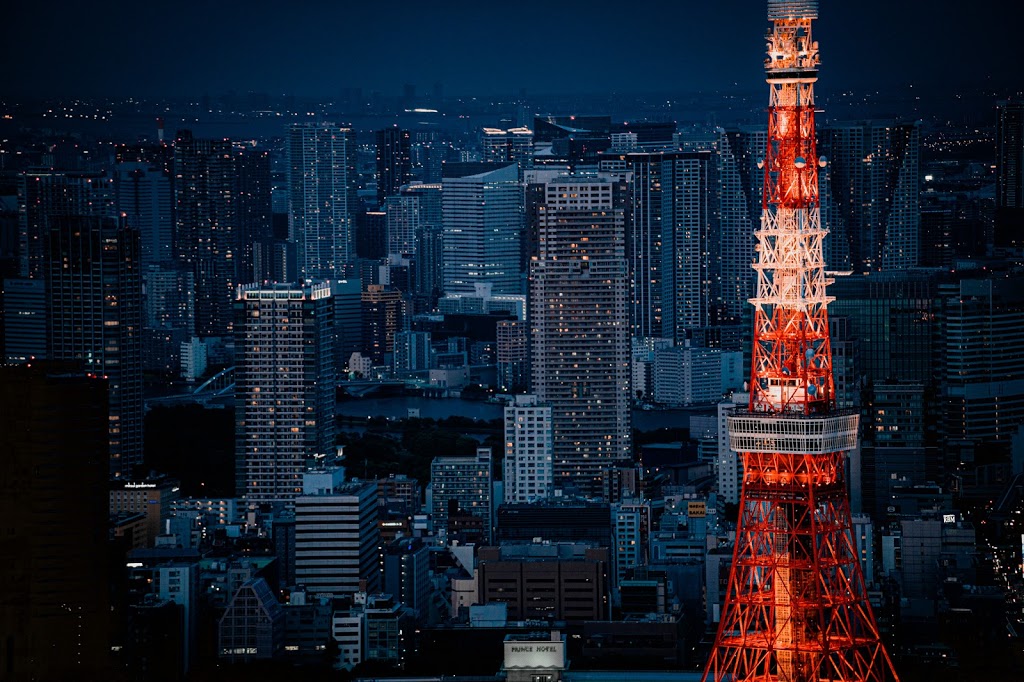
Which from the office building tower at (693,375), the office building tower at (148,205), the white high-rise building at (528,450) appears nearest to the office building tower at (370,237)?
the office building tower at (148,205)

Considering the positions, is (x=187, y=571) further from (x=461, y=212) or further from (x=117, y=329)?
(x=461, y=212)

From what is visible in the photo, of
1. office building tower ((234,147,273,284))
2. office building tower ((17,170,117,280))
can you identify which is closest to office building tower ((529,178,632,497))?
office building tower ((234,147,273,284))

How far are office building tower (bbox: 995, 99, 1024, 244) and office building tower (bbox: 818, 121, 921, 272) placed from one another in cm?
228

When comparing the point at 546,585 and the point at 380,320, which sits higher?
the point at 380,320

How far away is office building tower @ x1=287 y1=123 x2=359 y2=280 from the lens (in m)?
28.1

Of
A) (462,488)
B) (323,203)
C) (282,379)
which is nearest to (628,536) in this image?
(462,488)

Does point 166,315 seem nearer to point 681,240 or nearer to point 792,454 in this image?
point 681,240

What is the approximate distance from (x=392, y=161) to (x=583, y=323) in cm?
817

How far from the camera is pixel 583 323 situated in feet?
78.4

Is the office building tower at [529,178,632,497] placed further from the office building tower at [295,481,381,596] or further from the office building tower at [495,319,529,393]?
the office building tower at [295,481,381,596]

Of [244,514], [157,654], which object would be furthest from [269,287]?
[157,654]

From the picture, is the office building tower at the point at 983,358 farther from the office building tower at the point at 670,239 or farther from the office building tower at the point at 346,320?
the office building tower at the point at 670,239

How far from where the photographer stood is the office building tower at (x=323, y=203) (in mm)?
28094

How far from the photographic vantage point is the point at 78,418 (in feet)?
35.1
